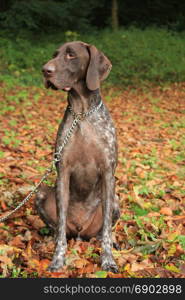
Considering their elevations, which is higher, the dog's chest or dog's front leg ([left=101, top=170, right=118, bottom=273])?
the dog's chest

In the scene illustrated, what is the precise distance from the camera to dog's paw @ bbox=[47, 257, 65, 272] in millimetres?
3773

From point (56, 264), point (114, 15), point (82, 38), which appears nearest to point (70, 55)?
point (56, 264)

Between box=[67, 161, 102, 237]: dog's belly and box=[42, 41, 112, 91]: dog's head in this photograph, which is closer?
box=[42, 41, 112, 91]: dog's head

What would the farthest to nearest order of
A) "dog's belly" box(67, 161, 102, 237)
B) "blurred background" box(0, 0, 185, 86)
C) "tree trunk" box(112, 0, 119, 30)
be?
"tree trunk" box(112, 0, 119, 30) < "blurred background" box(0, 0, 185, 86) < "dog's belly" box(67, 161, 102, 237)

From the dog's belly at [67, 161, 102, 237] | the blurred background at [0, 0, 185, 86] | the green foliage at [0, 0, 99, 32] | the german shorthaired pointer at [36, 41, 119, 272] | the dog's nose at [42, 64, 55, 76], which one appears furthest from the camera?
the green foliage at [0, 0, 99, 32]

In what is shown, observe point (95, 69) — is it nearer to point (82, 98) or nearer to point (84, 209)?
point (82, 98)

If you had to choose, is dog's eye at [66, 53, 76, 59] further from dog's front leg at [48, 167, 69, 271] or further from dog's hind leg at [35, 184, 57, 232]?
dog's hind leg at [35, 184, 57, 232]

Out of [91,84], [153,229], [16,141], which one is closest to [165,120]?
[16,141]

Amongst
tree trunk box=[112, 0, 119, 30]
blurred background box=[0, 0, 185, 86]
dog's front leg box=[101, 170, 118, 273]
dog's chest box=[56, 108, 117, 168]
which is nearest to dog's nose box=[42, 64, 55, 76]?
dog's chest box=[56, 108, 117, 168]

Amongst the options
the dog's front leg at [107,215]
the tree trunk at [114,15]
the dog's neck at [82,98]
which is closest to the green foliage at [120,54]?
the tree trunk at [114,15]

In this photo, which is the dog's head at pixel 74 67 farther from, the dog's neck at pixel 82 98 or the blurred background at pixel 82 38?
the blurred background at pixel 82 38

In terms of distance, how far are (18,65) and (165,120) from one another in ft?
25.6

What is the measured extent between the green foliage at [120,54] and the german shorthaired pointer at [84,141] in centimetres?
995

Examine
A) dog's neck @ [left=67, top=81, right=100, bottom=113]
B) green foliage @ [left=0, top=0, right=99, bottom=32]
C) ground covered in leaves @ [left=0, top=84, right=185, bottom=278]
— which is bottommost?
ground covered in leaves @ [left=0, top=84, right=185, bottom=278]
